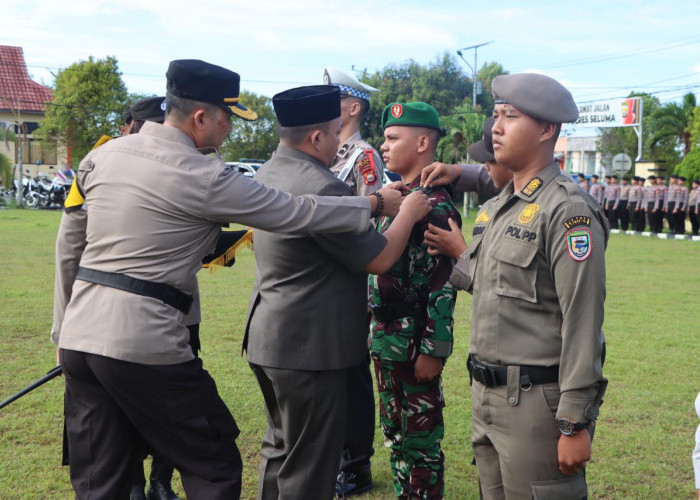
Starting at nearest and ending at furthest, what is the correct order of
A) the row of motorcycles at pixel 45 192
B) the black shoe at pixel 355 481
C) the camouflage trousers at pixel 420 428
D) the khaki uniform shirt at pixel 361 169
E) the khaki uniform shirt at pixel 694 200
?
the camouflage trousers at pixel 420 428 < the black shoe at pixel 355 481 < the khaki uniform shirt at pixel 361 169 < the khaki uniform shirt at pixel 694 200 < the row of motorcycles at pixel 45 192

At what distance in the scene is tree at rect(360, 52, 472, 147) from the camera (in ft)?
137

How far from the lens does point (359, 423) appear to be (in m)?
4.01

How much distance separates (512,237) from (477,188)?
1301 millimetres

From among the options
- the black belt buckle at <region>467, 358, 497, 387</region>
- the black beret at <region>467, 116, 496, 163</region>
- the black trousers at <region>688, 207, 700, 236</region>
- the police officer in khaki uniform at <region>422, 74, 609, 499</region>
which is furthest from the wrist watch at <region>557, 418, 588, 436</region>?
the black trousers at <region>688, 207, 700, 236</region>

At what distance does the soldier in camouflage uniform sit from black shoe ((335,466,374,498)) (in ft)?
1.70

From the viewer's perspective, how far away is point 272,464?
3088 mm

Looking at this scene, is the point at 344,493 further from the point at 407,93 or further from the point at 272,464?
the point at 407,93

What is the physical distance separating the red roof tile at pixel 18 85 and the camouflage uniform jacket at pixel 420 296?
39.5 meters

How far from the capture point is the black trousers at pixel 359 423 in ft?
13.0

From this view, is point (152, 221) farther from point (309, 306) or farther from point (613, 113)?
point (613, 113)

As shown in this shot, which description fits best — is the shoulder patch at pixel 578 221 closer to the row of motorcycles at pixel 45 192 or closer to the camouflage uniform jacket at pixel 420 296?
the camouflage uniform jacket at pixel 420 296

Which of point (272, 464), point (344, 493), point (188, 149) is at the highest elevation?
point (188, 149)

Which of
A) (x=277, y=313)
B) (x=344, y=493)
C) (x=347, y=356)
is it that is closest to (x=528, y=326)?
(x=347, y=356)

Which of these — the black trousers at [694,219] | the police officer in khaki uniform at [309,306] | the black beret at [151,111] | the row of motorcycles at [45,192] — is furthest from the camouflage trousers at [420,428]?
the row of motorcycles at [45,192]
